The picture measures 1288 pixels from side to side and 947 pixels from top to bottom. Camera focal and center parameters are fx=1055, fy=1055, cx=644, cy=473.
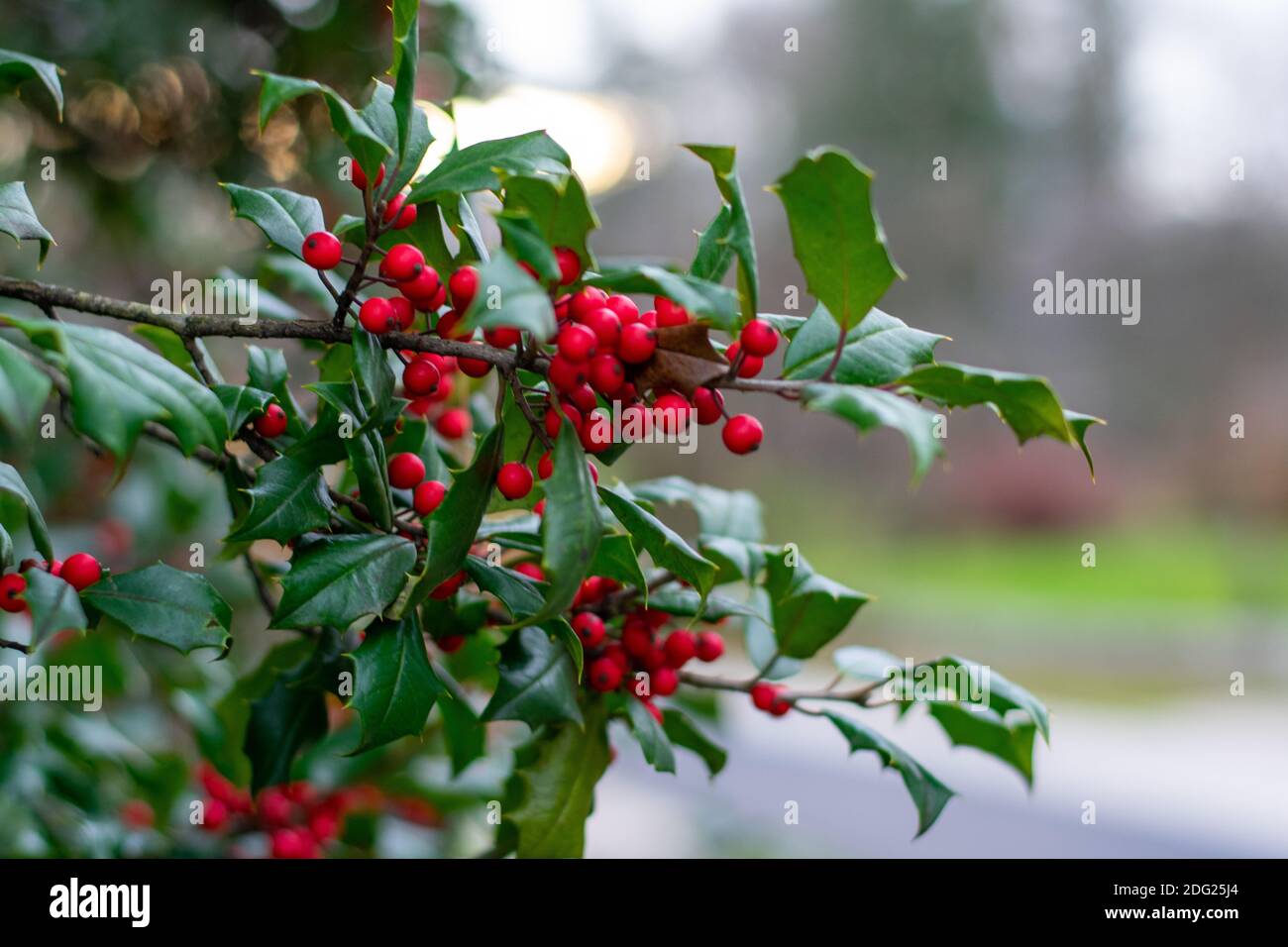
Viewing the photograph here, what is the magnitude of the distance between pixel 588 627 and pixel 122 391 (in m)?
0.41

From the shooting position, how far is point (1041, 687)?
23.9 ft

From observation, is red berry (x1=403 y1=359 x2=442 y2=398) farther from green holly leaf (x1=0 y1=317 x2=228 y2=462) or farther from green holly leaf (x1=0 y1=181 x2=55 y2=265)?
green holly leaf (x1=0 y1=181 x2=55 y2=265)

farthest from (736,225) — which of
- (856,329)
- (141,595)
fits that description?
(141,595)

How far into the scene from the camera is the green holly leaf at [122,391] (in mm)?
564

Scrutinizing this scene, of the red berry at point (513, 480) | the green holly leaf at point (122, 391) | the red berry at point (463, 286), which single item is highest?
the red berry at point (463, 286)

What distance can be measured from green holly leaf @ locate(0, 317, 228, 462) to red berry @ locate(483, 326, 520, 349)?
0.56ft

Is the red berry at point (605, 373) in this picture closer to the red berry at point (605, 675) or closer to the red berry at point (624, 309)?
the red berry at point (624, 309)

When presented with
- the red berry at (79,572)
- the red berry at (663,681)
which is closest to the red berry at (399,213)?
the red berry at (79,572)

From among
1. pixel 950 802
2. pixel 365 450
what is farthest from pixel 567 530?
pixel 950 802

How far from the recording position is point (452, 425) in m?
1.14

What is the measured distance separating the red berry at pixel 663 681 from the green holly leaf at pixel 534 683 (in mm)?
102

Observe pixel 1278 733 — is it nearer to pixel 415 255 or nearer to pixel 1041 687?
pixel 1041 687

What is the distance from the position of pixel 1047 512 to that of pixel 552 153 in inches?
465
